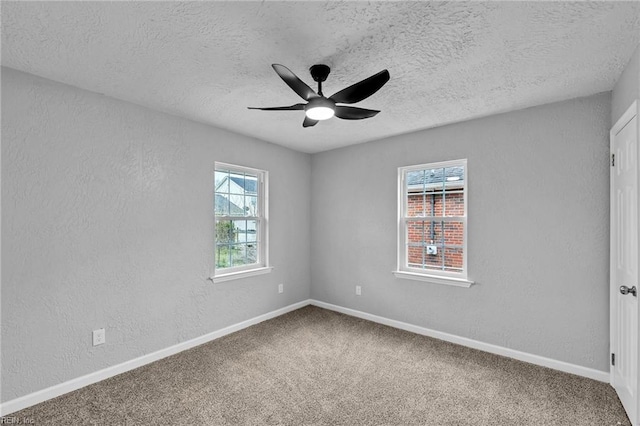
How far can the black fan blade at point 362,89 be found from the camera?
70.0 inches

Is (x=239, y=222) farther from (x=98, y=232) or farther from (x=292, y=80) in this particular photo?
(x=292, y=80)

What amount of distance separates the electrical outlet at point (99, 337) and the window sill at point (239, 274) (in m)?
1.06

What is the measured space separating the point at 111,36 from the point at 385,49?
5.42ft

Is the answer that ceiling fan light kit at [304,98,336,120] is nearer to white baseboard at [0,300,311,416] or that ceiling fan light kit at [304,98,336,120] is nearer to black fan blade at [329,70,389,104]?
black fan blade at [329,70,389,104]

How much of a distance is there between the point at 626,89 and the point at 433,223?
1.98 m

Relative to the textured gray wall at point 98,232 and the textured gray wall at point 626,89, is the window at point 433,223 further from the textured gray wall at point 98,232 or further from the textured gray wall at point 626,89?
the textured gray wall at point 98,232

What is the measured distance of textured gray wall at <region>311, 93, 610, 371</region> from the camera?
8.56 ft

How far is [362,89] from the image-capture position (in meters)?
1.90

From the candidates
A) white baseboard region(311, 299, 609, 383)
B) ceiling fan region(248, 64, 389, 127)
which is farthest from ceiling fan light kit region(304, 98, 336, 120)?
white baseboard region(311, 299, 609, 383)

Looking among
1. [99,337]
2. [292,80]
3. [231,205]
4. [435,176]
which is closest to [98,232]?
[99,337]

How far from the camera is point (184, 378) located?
260 cm

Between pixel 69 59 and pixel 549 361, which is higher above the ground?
pixel 69 59

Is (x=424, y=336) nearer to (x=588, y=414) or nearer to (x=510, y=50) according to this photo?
Answer: (x=588, y=414)

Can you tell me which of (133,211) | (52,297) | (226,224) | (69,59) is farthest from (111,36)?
(226,224)
